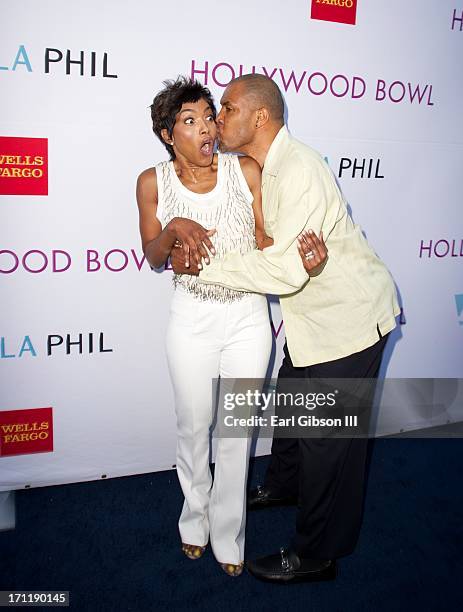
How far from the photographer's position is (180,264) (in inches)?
75.4

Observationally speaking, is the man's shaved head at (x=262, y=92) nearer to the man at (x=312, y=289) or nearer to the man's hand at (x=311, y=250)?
the man at (x=312, y=289)

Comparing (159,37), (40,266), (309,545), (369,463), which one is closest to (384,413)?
(369,463)

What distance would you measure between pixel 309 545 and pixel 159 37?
7.10 ft

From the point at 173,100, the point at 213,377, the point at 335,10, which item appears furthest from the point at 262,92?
the point at 213,377

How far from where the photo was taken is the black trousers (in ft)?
6.84

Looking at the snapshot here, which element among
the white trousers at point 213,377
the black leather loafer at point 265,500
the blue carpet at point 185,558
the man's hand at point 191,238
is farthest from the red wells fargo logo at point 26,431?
the man's hand at point 191,238

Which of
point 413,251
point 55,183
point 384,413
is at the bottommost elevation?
point 384,413

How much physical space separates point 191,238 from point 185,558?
1.36 meters

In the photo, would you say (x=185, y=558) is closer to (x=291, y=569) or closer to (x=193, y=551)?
(x=193, y=551)

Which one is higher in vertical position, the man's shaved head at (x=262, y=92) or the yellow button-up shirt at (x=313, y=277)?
the man's shaved head at (x=262, y=92)

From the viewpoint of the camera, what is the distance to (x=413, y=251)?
3074mm

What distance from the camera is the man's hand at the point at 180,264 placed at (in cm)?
190

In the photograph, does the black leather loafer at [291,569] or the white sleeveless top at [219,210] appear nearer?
the white sleeveless top at [219,210]

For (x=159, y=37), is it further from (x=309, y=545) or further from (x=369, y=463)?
(x=369, y=463)
